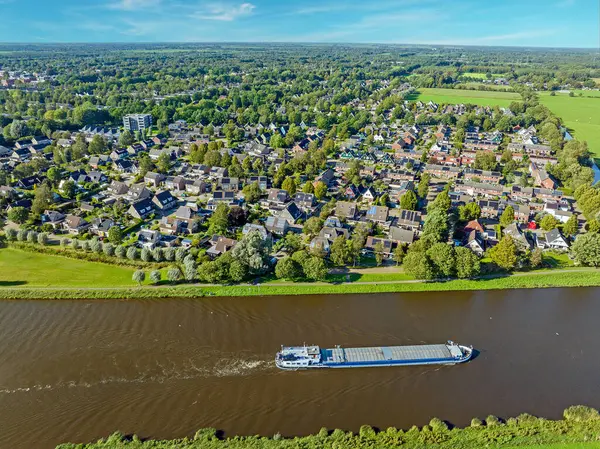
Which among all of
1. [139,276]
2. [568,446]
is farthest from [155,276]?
[568,446]

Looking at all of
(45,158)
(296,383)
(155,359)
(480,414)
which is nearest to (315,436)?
(296,383)

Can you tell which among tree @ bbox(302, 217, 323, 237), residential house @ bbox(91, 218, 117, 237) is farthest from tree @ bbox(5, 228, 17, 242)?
tree @ bbox(302, 217, 323, 237)

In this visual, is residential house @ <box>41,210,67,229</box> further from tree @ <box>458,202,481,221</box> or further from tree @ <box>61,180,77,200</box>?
tree @ <box>458,202,481,221</box>

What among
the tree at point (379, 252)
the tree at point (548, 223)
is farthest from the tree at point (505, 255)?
the tree at point (379, 252)

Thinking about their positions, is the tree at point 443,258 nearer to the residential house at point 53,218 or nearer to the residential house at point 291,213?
the residential house at point 291,213

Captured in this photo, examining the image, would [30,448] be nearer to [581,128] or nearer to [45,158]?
[45,158]

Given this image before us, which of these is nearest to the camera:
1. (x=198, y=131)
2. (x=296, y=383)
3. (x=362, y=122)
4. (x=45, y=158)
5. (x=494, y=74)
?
(x=296, y=383)
